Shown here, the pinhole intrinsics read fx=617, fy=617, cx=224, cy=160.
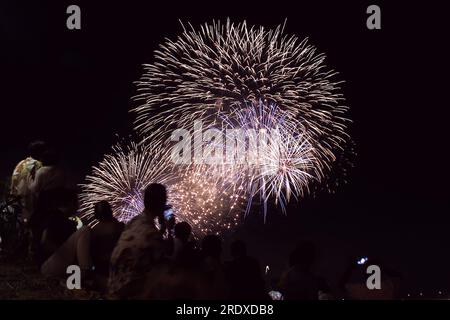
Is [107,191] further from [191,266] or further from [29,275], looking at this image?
[191,266]

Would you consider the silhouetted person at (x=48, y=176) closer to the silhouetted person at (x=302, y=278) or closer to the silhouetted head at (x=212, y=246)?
the silhouetted head at (x=212, y=246)

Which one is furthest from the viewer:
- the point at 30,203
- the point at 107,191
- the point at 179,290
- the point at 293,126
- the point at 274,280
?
the point at 107,191

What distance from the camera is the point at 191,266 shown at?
267 inches

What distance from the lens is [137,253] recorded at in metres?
7.24

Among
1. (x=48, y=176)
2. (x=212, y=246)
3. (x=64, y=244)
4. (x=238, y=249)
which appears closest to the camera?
(x=64, y=244)

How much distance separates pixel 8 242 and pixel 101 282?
3.56 metres

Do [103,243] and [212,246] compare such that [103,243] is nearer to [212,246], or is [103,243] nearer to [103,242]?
[103,242]

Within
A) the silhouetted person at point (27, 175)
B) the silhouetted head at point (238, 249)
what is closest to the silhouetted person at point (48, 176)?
the silhouetted person at point (27, 175)

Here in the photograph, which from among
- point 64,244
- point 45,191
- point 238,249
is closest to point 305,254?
point 238,249

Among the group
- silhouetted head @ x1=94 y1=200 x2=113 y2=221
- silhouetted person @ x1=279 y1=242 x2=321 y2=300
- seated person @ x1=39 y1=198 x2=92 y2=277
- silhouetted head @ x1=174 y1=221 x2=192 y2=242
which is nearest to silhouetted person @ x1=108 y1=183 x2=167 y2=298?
seated person @ x1=39 y1=198 x2=92 y2=277

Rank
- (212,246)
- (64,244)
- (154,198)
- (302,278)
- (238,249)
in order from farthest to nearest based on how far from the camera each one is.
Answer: (238,249)
(212,246)
(302,278)
(64,244)
(154,198)

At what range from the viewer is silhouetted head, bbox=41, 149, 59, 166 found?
10.6 metres

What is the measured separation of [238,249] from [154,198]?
221 cm
